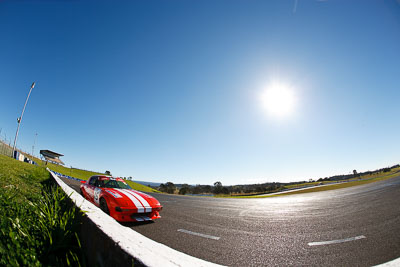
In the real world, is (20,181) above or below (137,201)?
above

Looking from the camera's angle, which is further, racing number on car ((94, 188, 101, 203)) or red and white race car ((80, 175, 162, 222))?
racing number on car ((94, 188, 101, 203))

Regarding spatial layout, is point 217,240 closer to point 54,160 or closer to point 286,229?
point 286,229

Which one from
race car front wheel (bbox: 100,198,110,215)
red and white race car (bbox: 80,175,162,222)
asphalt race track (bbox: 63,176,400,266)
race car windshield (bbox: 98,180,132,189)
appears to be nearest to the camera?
asphalt race track (bbox: 63,176,400,266)

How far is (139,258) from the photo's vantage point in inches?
51.6

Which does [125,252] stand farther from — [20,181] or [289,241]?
[20,181]

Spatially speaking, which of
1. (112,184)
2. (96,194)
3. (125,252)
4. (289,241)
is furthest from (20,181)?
(289,241)

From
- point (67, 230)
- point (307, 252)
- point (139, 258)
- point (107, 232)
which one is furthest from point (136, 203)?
point (307, 252)

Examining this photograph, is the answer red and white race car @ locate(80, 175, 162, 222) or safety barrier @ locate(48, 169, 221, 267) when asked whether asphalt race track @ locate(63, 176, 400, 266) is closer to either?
red and white race car @ locate(80, 175, 162, 222)

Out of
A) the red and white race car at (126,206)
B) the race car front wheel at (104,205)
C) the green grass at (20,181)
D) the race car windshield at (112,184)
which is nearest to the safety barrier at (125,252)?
the red and white race car at (126,206)

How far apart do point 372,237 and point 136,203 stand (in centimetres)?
644

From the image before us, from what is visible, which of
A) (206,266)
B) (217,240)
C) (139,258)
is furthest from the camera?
(217,240)

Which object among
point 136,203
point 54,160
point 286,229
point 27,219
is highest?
point 54,160

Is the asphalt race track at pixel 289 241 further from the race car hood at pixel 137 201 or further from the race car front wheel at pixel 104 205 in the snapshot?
the race car front wheel at pixel 104 205

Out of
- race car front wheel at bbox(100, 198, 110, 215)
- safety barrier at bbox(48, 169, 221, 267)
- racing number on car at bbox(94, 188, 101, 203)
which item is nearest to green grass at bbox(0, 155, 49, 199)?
Result: racing number on car at bbox(94, 188, 101, 203)
